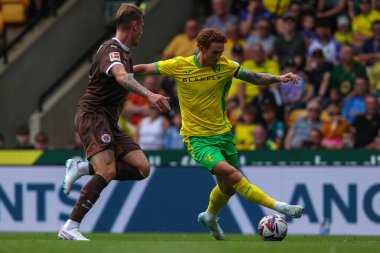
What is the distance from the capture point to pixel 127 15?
11594 millimetres

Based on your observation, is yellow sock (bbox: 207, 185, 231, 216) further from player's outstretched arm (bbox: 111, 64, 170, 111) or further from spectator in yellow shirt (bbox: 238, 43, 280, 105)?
spectator in yellow shirt (bbox: 238, 43, 280, 105)

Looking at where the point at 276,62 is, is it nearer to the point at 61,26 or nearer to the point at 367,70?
the point at 367,70

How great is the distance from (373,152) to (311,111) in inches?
73.7

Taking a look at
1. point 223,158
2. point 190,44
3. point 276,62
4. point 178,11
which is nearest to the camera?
point 223,158

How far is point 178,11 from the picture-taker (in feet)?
70.2

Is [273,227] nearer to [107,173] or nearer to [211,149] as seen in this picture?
[211,149]

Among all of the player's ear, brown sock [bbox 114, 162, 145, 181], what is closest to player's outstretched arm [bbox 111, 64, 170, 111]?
the player's ear

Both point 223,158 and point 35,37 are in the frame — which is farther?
point 35,37

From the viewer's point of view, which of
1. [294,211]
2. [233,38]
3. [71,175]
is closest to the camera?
[294,211]

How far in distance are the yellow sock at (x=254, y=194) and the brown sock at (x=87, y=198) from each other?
1434mm

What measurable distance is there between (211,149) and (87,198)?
→ 4.93 ft

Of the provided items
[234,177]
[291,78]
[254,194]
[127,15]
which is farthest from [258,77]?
[127,15]

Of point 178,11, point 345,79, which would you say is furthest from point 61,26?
point 345,79

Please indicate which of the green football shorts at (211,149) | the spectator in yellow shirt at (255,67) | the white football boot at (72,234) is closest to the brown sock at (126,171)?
the green football shorts at (211,149)
